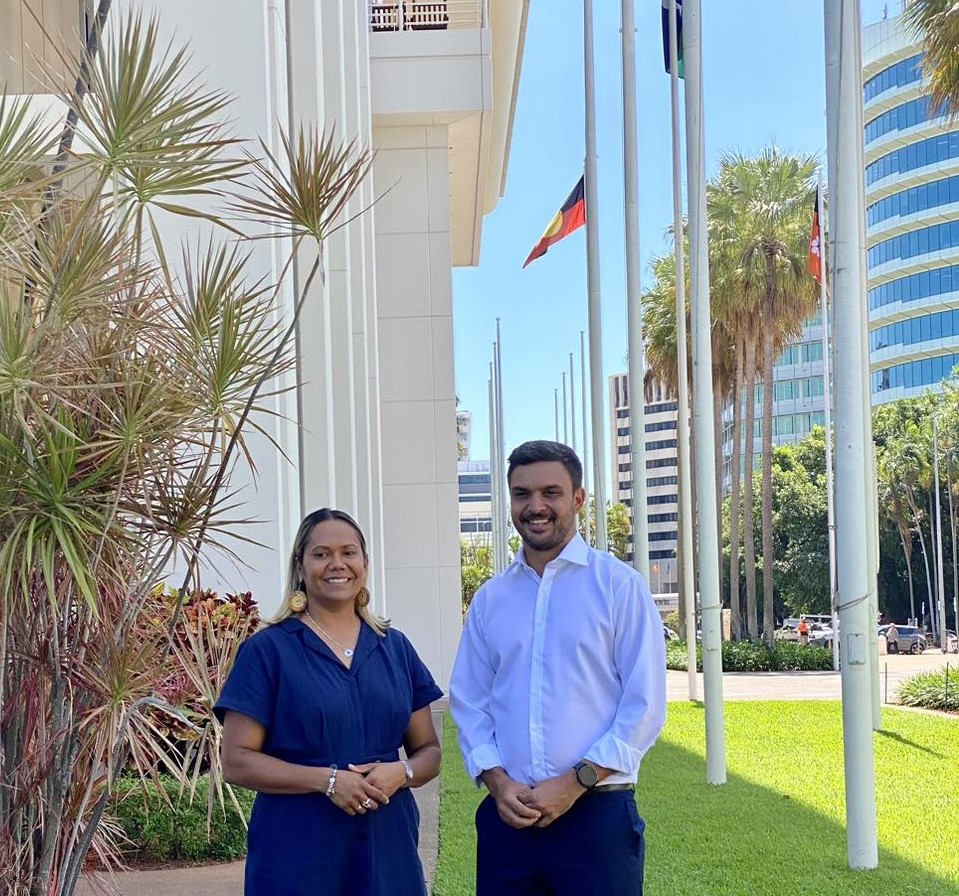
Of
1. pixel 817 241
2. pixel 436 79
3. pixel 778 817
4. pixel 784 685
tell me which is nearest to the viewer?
pixel 778 817

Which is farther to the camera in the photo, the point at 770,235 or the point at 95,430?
the point at 770,235

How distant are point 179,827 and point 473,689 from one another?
162 inches

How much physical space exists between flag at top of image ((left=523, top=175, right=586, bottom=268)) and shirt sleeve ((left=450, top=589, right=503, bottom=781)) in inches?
704

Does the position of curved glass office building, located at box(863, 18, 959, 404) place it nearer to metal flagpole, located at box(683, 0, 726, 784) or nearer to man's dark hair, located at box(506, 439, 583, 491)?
metal flagpole, located at box(683, 0, 726, 784)

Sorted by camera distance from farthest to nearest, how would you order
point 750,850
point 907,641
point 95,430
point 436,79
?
point 907,641, point 436,79, point 750,850, point 95,430

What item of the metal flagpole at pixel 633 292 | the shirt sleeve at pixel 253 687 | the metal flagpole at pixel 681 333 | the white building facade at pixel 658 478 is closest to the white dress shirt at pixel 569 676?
the shirt sleeve at pixel 253 687

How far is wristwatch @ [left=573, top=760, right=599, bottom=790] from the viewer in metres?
3.53

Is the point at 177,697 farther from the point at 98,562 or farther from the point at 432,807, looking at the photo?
the point at 432,807

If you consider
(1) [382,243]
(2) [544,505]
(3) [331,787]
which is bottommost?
(3) [331,787]

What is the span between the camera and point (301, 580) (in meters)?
3.72

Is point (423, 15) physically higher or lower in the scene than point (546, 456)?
higher

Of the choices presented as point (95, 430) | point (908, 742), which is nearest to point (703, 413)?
point (908, 742)

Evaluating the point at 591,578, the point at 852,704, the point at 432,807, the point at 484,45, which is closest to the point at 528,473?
the point at 591,578

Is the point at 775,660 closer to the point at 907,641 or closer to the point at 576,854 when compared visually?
the point at 907,641
